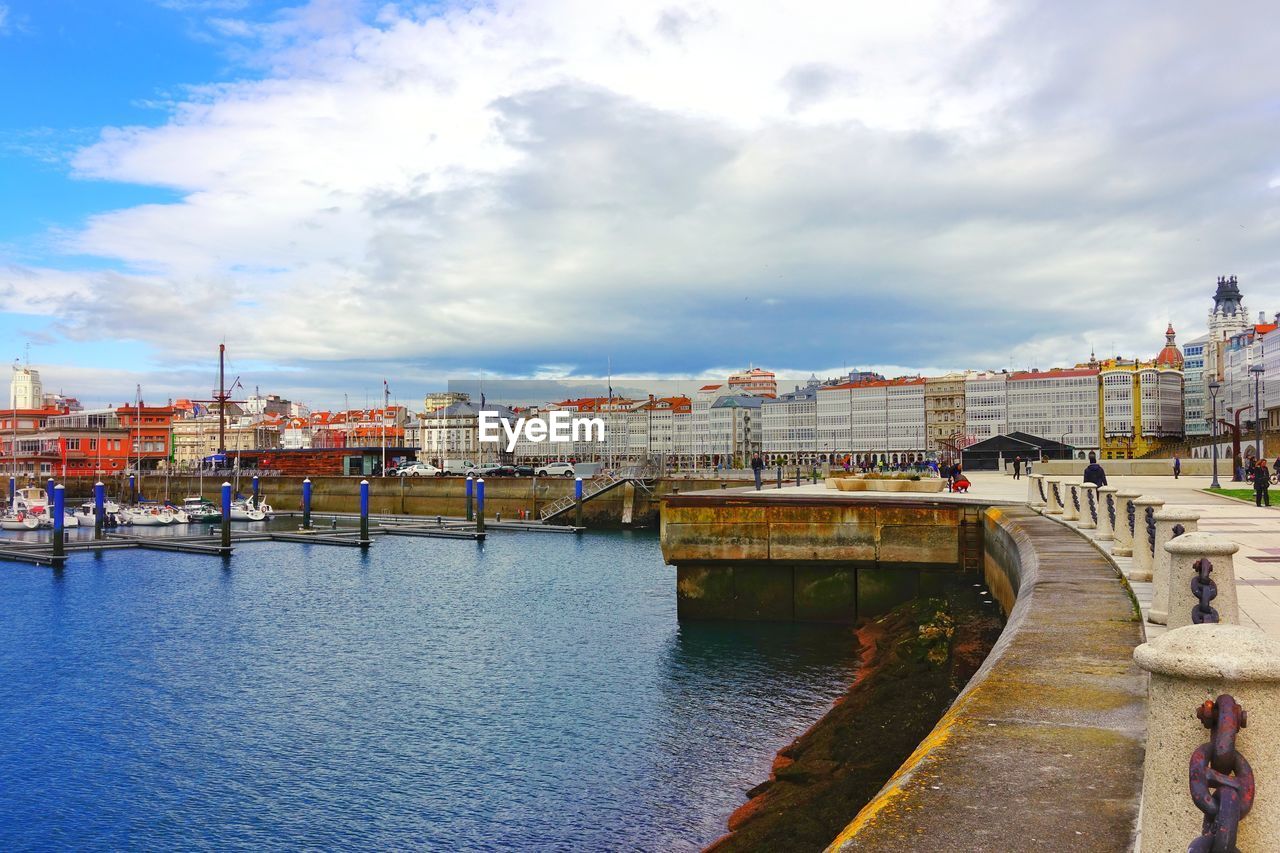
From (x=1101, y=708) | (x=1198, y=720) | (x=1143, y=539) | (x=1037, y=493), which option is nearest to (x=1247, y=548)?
(x=1143, y=539)

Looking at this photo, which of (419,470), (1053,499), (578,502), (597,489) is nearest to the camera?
(1053,499)

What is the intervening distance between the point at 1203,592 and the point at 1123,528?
10594 mm

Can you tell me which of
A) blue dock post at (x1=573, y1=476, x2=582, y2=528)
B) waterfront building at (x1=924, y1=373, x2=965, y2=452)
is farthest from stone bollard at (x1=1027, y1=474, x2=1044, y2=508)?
waterfront building at (x1=924, y1=373, x2=965, y2=452)

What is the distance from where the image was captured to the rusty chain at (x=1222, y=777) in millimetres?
3348

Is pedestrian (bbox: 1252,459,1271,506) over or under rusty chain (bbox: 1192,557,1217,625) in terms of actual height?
under

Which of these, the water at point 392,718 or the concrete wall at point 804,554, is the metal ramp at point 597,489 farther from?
the concrete wall at point 804,554

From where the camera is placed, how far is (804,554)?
1023 inches

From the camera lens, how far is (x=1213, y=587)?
6258 millimetres

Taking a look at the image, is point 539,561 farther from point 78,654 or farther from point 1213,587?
point 1213,587

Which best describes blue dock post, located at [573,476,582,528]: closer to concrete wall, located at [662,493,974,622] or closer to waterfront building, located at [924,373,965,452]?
concrete wall, located at [662,493,974,622]

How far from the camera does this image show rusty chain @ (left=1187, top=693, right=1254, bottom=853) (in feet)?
11.0

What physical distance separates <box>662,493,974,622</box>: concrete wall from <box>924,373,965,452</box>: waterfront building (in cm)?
17230

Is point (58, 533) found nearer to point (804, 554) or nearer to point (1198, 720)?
point (804, 554)

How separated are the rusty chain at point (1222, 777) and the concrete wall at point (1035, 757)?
1788 millimetres
